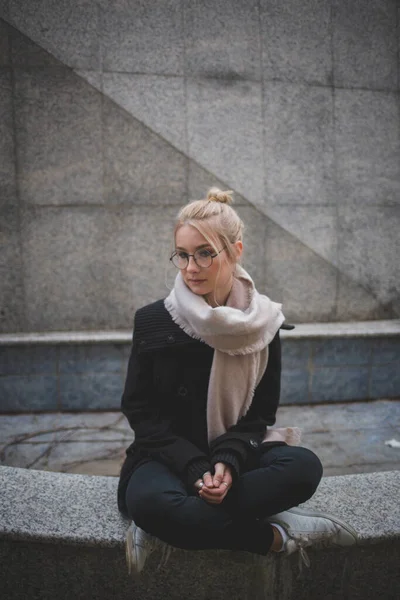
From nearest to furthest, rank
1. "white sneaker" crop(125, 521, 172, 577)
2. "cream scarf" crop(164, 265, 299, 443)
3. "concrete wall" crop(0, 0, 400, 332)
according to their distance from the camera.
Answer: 1. "white sneaker" crop(125, 521, 172, 577)
2. "cream scarf" crop(164, 265, 299, 443)
3. "concrete wall" crop(0, 0, 400, 332)

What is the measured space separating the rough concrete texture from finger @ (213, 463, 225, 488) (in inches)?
15.2

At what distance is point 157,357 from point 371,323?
3.39m

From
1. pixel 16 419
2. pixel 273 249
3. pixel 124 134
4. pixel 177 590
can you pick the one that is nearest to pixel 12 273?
pixel 16 419

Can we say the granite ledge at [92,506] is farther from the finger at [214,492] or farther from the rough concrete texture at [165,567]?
the finger at [214,492]

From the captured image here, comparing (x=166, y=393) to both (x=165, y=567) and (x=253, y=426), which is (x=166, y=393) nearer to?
(x=253, y=426)

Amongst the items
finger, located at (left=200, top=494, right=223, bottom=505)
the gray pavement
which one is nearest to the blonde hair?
finger, located at (left=200, top=494, right=223, bottom=505)

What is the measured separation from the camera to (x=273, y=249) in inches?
174

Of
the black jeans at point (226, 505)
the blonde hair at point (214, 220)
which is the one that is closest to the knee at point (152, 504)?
the black jeans at point (226, 505)

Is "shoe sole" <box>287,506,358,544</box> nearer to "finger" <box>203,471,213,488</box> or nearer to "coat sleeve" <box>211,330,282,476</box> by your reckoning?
"coat sleeve" <box>211,330,282,476</box>

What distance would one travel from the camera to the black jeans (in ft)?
4.70

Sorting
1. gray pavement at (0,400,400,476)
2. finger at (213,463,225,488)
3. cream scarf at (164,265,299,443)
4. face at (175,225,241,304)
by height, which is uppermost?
face at (175,225,241,304)

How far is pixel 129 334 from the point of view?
Result: 399 cm

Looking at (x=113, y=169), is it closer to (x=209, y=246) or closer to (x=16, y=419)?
(x=16, y=419)

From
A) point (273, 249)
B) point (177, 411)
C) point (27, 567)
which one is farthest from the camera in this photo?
point (273, 249)
